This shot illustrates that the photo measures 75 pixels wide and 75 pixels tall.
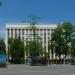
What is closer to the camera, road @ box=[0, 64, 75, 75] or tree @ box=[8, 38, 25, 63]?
road @ box=[0, 64, 75, 75]

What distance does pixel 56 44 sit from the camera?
9006 centimetres

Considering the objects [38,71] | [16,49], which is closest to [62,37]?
[16,49]

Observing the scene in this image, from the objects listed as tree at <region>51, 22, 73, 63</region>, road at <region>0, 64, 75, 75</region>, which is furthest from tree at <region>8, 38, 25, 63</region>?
road at <region>0, 64, 75, 75</region>

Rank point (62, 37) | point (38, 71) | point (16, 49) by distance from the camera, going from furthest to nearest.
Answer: point (16, 49) → point (62, 37) → point (38, 71)

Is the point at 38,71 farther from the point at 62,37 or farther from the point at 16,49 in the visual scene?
the point at 16,49

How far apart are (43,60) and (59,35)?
23982mm

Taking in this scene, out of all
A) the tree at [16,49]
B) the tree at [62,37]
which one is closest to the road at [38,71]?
the tree at [62,37]

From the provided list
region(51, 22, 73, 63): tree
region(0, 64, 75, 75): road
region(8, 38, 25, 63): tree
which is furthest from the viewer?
region(8, 38, 25, 63): tree

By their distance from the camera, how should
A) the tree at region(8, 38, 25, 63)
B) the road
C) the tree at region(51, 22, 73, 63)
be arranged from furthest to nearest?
the tree at region(8, 38, 25, 63) < the tree at region(51, 22, 73, 63) < the road

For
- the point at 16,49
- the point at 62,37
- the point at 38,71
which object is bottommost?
the point at 38,71

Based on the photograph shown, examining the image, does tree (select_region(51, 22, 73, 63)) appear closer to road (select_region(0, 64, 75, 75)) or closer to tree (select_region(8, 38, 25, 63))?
tree (select_region(8, 38, 25, 63))

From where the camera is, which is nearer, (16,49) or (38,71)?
(38,71)

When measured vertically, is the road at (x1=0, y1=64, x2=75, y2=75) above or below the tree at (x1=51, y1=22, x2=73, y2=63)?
below

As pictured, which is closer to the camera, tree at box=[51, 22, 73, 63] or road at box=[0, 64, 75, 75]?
road at box=[0, 64, 75, 75]
